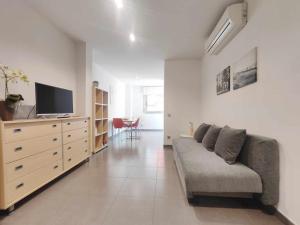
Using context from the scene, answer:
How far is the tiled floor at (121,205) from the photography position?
1.85 meters

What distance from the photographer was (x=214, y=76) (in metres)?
4.11

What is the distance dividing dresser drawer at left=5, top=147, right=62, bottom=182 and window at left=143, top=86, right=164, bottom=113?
765cm

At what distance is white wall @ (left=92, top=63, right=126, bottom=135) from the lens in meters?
6.43

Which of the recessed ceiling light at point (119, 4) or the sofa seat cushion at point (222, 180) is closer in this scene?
the sofa seat cushion at point (222, 180)

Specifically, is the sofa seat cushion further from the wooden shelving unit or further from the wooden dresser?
the wooden shelving unit

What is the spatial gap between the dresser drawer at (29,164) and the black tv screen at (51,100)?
2.14 feet

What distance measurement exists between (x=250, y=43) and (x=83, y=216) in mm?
2874

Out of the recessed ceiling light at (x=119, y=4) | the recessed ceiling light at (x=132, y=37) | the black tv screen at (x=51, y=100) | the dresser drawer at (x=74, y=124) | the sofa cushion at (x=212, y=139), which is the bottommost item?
the sofa cushion at (x=212, y=139)

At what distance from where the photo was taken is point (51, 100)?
304 cm

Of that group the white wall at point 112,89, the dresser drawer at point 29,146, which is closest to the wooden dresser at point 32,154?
the dresser drawer at point 29,146

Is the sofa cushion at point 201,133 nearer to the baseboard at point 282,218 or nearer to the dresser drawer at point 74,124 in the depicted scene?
the baseboard at point 282,218

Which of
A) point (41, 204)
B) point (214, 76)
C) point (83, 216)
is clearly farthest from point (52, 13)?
point (214, 76)

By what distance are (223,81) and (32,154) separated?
327 centimetres

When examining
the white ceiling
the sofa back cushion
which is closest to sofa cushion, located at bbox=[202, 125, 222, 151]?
the sofa back cushion
